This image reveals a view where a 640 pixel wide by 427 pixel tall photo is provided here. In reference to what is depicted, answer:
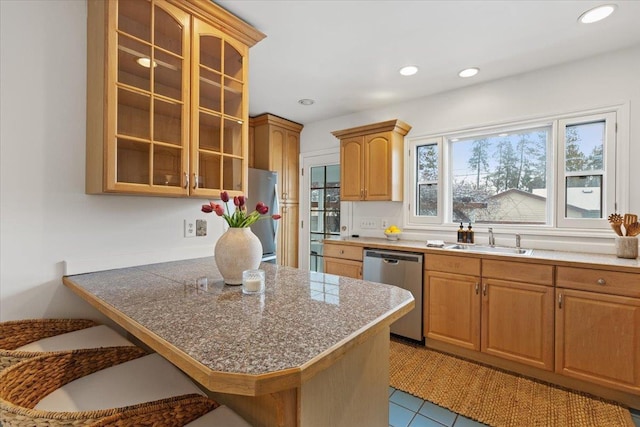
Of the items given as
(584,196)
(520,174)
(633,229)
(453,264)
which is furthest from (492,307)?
(520,174)

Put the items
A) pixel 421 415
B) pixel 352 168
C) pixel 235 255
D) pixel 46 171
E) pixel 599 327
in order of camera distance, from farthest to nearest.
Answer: pixel 352 168
pixel 599 327
pixel 421 415
pixel 46 171
pixel 235 255

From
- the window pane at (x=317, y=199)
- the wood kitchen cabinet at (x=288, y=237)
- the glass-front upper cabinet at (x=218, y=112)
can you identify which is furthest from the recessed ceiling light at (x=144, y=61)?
the window pane at (x=317, y=199)

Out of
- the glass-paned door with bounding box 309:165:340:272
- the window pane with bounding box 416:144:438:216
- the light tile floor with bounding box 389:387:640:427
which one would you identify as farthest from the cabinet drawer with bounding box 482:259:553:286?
the glass-paned door with bounding box 309:165:340:272

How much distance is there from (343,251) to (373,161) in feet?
3.41

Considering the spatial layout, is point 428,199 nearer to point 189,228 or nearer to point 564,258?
point 564,258

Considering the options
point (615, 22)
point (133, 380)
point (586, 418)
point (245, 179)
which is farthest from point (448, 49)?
point (133, 380)

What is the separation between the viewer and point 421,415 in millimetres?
1842

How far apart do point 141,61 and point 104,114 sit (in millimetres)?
354

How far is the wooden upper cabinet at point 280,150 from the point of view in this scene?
13.0ft

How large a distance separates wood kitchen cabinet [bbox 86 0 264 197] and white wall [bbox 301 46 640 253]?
82.2 inches

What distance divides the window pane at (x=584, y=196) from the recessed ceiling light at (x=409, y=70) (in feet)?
5.24

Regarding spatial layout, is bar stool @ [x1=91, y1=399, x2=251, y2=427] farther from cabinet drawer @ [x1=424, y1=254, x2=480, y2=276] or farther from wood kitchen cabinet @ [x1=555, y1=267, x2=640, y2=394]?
wood kitchen cabinet @ [x1=555, y1=267, x2=640, y2=394]

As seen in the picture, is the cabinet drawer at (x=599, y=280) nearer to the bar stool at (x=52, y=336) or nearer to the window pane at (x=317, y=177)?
the bar stool at (x=52, y=336)

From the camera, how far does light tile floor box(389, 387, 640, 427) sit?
1.77 metres
